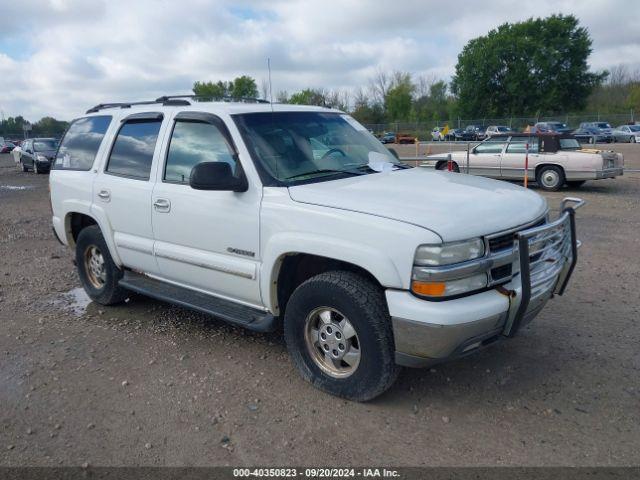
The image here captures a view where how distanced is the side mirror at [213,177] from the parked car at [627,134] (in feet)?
145

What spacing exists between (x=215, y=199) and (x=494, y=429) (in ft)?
7.88

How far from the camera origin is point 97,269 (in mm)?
5582

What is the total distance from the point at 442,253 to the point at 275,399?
5.04ft

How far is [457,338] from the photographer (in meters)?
3.05

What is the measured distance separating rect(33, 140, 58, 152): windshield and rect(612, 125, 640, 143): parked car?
38.8 m

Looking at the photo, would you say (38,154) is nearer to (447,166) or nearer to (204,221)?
(447,166)

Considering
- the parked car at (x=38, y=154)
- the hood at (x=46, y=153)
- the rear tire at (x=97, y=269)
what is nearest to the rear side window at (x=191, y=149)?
the rear tire at (x=97, y=269)

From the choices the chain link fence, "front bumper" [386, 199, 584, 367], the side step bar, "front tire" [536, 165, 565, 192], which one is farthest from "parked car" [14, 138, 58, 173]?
the chain link fence

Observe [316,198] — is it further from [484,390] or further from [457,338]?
[484,390]

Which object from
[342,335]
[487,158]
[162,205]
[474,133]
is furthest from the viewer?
[474,133]

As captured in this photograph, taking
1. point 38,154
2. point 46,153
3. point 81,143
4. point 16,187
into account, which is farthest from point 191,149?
point 38,154

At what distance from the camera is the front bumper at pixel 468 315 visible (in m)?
3.02

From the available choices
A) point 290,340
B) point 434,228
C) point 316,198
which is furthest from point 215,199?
point 434,228

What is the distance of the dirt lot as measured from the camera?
3100 mm
